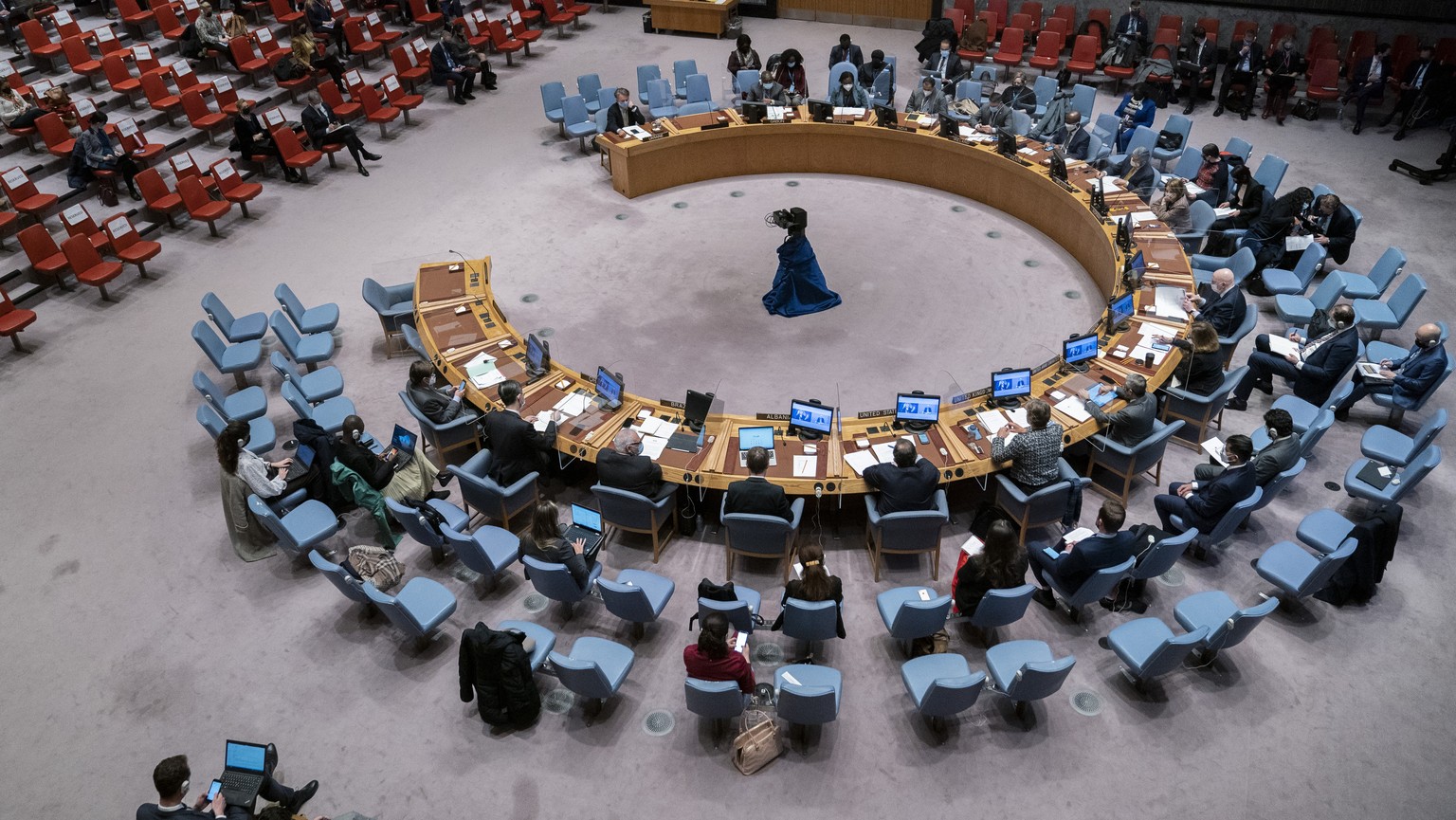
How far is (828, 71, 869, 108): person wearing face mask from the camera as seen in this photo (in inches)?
613

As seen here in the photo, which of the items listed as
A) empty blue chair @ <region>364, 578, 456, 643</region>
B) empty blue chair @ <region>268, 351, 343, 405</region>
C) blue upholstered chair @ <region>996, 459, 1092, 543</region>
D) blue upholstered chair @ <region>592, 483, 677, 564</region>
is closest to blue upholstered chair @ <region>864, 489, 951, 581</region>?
blue upholstered chair @ <region>996, 459, 1092, 543</region>

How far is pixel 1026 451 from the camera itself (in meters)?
8.20

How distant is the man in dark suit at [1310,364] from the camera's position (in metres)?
9.66

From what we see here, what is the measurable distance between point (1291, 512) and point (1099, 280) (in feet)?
13.7

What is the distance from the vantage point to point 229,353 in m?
10.8

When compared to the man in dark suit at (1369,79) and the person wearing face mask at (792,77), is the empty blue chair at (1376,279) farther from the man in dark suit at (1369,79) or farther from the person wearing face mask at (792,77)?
the person wearing face mask at (792,77)

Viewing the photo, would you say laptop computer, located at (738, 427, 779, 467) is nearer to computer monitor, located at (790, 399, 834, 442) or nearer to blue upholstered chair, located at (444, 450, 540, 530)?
computer monitor, located at (790, 399, 834, 442)

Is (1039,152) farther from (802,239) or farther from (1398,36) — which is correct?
(1398,36)

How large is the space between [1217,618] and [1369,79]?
13.0 meters

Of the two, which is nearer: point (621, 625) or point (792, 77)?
point (621, 625)

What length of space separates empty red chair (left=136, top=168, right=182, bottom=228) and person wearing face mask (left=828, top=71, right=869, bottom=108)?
32.3 feet

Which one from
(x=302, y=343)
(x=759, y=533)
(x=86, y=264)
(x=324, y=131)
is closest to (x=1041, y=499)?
(x=759, y=533)

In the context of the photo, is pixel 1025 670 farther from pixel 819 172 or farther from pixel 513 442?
pixel 819 172

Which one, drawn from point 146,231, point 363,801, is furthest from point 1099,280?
point 146,231
